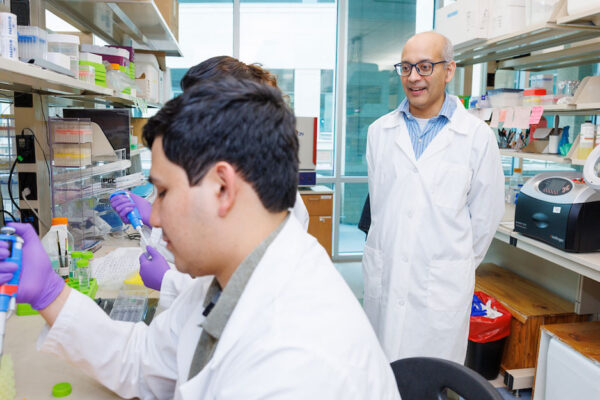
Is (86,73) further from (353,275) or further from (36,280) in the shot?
(353,275)

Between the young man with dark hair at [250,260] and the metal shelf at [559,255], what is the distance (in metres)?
1.51

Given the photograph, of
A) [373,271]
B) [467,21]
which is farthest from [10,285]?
[467,21]

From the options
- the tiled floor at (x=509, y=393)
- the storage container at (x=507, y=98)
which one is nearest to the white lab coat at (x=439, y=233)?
the tiled floor at (x=509, y=393)

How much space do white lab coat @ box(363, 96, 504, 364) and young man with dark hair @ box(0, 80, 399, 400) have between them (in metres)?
1.23

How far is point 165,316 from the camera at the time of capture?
40.3 inches

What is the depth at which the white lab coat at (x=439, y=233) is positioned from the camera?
1.93 metres

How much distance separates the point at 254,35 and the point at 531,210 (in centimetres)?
352

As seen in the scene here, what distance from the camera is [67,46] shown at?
166 centimetres

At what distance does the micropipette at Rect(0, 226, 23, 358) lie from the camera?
0.83 meters

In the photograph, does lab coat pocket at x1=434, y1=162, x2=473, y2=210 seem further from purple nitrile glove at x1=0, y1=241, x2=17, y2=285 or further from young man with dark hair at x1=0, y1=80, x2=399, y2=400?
purple nitrile glove at x1=0, y1=241, x2=17, y2=285

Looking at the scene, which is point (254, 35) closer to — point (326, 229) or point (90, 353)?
point (326, 229)

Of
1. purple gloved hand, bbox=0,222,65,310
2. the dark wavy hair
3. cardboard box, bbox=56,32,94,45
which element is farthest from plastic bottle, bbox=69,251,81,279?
cardboard box, bbox=56,32,94,45

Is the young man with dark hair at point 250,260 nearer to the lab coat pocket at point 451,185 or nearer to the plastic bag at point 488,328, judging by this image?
the lab coat pocket at point 451,185

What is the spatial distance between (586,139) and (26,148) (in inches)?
98.8
